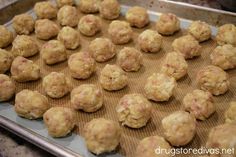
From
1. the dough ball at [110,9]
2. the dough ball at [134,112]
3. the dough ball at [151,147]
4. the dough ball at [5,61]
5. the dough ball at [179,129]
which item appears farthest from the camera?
the dough ball at [110,9]

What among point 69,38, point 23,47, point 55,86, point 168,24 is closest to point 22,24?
point 23,47

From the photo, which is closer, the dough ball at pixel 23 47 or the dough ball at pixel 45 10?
the dough ball at pixel 23 47

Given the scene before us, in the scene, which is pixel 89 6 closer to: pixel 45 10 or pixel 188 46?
pixel 45 10

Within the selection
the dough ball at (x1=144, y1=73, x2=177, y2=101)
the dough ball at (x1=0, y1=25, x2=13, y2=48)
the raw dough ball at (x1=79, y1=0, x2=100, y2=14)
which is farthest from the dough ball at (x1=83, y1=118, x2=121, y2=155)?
the raw dough ball at (x1=79, y1=0, x2=100, y2=14)

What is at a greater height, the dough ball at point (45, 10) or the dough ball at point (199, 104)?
the dough ball at point (45, 10)

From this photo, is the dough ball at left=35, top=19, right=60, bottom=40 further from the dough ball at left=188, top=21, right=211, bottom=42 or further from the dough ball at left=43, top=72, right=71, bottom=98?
the dough ball at left=188, top=21, right=211, bottom=42

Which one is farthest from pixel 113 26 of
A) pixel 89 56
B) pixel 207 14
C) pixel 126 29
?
pixel 207 14

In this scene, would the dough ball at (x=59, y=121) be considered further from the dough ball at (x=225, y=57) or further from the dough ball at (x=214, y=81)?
the dough ball at (x=225, y=57)

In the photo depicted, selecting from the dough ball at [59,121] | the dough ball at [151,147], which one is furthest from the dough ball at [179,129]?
the dough ball at [59,121]
